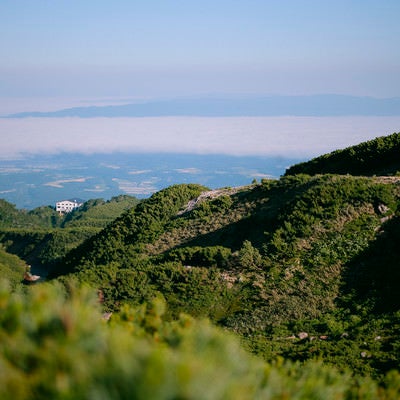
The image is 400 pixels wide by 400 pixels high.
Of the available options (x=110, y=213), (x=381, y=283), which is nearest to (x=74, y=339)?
(x=381, y=283)

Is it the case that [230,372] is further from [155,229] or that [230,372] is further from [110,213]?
[110,213]

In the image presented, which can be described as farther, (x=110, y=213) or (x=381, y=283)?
(x=110, y=213)

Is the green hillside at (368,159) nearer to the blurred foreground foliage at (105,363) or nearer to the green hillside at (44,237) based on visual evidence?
the blurred foreground foliage at (105,363)

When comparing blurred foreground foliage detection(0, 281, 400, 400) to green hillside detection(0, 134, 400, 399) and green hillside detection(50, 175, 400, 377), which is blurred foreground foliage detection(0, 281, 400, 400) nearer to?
green hillside detection(0, 134, 400, 399)

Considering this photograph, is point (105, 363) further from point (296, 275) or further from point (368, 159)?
point (368, 159)

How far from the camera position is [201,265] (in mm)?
26078

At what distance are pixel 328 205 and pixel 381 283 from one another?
19.8ft

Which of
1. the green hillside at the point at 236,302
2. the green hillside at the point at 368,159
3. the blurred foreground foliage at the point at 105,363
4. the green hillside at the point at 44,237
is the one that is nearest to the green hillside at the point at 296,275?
the green hillside at the point at 236,302

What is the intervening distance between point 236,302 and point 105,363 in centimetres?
1678

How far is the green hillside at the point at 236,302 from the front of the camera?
597 cm

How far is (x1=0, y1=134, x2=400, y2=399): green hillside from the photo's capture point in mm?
5973

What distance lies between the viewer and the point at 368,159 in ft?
115

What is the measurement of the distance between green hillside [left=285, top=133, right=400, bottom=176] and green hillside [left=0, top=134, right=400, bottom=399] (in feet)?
0.48

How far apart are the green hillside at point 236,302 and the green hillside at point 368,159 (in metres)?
0.15
